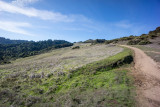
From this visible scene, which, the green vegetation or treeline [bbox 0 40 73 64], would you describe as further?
treeline [bbox 0 40 73 64]

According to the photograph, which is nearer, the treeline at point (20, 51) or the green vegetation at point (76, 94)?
the green vegetation at point (76, 94)

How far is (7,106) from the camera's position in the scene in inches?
315

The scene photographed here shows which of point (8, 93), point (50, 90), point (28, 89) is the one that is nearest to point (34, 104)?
point (50, 90)

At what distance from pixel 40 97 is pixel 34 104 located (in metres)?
0.93

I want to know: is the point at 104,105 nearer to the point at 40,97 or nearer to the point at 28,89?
the point at 40,97

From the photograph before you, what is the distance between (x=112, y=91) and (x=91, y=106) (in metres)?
2.83

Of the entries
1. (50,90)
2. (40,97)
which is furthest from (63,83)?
(40,97)

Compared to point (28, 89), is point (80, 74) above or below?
above

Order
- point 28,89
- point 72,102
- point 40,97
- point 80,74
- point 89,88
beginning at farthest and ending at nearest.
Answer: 1. point 80,74
2. point 28,89
3. point 89,88
4. point 40,97
5. point 72,102

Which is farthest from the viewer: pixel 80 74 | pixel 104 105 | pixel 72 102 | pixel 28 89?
pixel 80 74

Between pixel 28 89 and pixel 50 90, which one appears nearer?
pixel 50 90

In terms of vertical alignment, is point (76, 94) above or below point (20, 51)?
above

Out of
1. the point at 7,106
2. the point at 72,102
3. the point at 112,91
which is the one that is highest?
the point at 112,91

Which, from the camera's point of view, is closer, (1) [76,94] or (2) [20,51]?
(1) [76,94]
